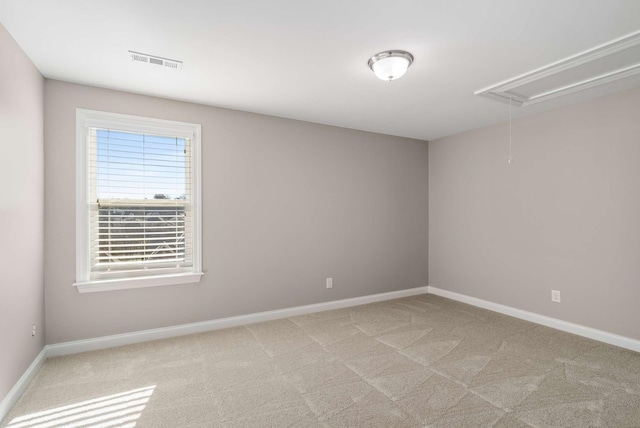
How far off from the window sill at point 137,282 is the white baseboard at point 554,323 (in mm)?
3463

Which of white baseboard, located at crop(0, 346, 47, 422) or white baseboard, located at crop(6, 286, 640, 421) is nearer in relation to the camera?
white baseboard, located at crop(0, 346, 47, 422)

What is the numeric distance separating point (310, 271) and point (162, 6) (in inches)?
120

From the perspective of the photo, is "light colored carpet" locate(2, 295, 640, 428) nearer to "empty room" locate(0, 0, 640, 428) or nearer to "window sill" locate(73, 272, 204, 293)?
"empty room" locate(0, 0, 640, 428)

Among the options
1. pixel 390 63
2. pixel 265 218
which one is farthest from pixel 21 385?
pixel 390 63

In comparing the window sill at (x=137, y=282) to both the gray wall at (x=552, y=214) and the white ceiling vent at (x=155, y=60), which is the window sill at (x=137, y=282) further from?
the gray wall at (x=552, y=214)

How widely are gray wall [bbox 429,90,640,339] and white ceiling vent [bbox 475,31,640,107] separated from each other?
1.72 feet

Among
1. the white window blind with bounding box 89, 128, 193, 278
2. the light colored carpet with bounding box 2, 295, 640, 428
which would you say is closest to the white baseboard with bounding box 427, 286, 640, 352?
the light colored carpet with bounding box 2, 295, 640, 428

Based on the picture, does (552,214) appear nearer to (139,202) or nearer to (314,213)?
(314,213)

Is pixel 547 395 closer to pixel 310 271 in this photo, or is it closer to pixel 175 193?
pixel 310 271

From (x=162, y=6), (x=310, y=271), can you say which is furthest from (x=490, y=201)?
(x=162, y=6)

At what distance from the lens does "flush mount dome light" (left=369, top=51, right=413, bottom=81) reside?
2342 millimetres

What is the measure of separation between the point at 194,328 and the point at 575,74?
417cm

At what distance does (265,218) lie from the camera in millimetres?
3814

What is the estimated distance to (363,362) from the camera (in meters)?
2.76
